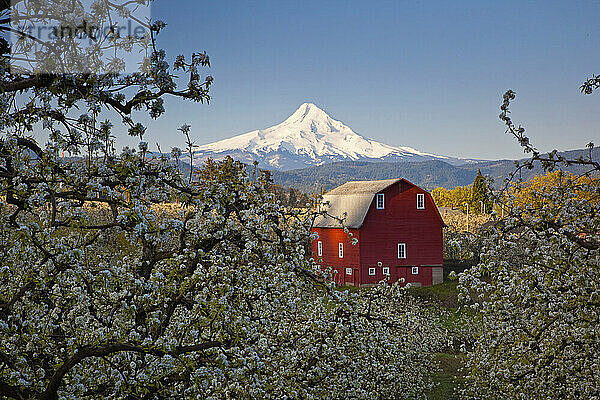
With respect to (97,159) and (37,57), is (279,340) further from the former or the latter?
(37,57)

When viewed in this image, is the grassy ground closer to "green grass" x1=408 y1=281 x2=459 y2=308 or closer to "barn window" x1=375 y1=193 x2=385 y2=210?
"green grass" x1=408 y1=281 x2=459 y2=308

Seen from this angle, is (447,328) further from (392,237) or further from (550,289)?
(550,289)

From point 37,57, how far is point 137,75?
93cm

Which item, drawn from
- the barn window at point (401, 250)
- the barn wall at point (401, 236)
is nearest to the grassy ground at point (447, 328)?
the barn wall at point (401, 236)

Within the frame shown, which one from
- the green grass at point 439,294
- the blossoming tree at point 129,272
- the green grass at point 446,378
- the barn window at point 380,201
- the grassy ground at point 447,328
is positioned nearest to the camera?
the blossoming tree at point 129,272

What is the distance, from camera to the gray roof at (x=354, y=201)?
33.3m

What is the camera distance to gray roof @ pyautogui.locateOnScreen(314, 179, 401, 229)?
33.3m

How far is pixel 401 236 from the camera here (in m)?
34.1

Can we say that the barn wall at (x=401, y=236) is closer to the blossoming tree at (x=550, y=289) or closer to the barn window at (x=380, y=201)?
the barn window at (x=380, y=201)

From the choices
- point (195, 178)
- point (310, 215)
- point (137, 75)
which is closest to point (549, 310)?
point (310, 215)

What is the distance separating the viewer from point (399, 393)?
1282cm

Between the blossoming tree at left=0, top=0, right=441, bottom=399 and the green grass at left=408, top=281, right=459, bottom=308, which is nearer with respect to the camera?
the blossoming tree at left=0, top=0, right=441, bottom=399

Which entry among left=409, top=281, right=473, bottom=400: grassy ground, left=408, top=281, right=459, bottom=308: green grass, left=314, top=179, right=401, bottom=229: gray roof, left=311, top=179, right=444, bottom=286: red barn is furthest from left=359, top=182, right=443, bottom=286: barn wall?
left=409, top=281, right=473, bottom=400: grassy ground

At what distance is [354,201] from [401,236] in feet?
12.2
